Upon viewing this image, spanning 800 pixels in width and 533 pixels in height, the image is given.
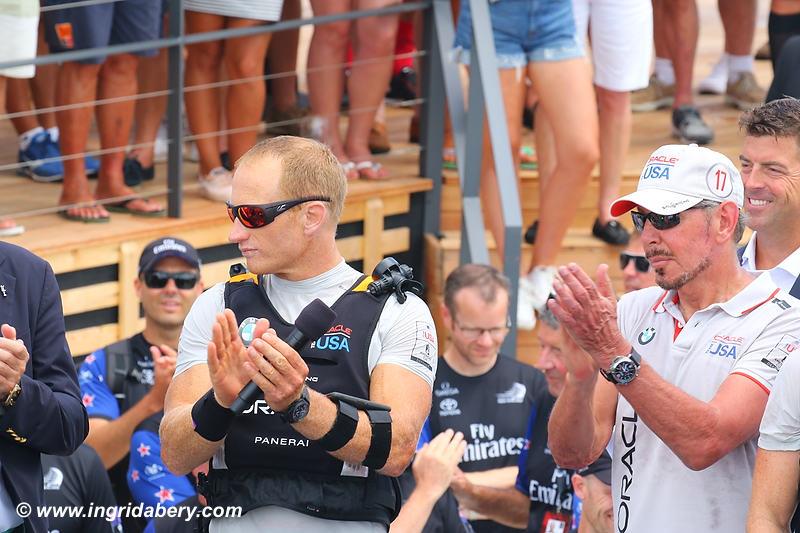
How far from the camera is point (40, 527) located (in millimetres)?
3430

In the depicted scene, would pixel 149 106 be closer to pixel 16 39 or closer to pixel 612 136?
pixel 16 39

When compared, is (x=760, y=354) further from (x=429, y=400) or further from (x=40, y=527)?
(x=40, y=527)

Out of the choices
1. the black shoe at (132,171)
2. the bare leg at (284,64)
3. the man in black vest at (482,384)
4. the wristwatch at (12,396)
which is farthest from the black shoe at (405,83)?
the wristwatch at (12,396)

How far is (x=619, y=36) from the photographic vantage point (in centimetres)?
696

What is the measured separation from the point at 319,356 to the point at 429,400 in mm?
294

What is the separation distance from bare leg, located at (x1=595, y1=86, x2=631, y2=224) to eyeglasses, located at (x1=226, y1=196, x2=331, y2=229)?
13.7 feet

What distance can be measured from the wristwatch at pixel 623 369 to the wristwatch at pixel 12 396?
54.8 inches

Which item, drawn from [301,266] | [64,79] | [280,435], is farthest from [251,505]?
[64,79]

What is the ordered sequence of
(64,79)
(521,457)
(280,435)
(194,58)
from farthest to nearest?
(194,58) → (64,79) → (521,457) → (280,435)

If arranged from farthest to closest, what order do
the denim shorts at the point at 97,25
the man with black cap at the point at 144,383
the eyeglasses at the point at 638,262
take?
the denim shorts at the point at 97,25
the eyeglasses at the point at 638,262
the man with black cap at the point at 144,383

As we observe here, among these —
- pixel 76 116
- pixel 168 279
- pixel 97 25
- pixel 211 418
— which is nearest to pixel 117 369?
pixel 168 279

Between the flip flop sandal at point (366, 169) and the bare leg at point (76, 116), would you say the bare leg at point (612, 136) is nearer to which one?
the flip flop sandal at point (366, 169)

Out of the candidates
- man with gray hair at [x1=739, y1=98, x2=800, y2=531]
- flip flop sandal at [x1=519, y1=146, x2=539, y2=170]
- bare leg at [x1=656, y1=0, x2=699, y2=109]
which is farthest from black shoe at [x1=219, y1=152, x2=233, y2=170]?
man with gray hair at [x1=739, y1=98, x2=800, y2=531]

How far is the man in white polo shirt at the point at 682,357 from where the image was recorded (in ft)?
10.4
